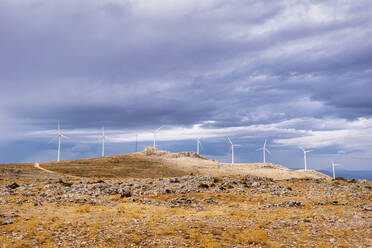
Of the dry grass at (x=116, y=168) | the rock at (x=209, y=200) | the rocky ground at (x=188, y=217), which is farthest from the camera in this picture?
the dry grass at (x=116, y=168)

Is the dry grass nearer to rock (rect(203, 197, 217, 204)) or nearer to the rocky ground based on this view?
the rocky ground

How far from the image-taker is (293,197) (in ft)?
130

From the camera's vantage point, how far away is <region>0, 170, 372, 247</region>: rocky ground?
836 inches

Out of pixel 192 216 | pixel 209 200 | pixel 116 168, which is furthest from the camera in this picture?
pixel 116 168

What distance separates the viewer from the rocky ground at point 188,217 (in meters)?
21.2

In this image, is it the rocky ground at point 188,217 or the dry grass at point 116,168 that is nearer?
the rocky ground at point 188,217

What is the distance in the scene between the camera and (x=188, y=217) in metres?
27.7

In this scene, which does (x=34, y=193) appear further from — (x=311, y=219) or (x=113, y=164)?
(x=113, y=164)

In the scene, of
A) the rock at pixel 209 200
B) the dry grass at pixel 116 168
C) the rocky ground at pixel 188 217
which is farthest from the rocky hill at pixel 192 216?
the dry grass at pixel 116 168

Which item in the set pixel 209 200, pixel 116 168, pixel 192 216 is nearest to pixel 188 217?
pixel 192 216

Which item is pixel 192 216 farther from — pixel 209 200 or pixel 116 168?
pixel 116 168

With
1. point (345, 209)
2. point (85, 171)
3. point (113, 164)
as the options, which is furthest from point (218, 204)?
point (113, 164)

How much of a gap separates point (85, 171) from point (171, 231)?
8170 cm

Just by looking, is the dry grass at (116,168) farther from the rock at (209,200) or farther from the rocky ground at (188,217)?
the rock at (209,200)
